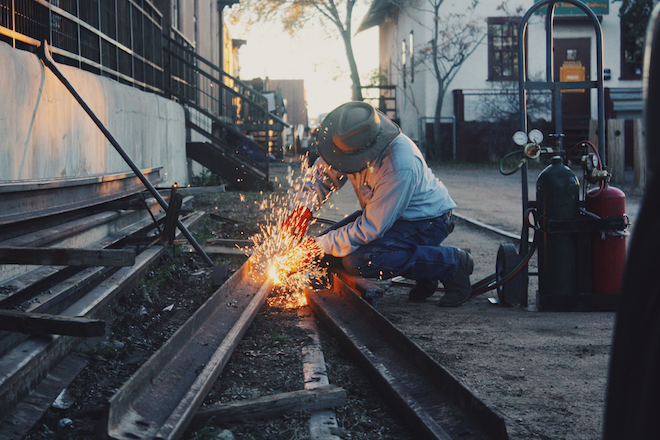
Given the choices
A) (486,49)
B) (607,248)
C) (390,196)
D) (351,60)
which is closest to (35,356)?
(390,196)

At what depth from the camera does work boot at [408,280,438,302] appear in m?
5.17

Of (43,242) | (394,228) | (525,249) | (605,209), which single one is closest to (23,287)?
(43,242)

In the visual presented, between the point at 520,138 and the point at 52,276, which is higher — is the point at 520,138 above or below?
above

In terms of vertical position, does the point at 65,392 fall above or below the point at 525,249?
below

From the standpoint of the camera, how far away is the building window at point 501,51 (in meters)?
26.6

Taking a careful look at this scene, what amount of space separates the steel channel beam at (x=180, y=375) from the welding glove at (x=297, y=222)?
1.00m

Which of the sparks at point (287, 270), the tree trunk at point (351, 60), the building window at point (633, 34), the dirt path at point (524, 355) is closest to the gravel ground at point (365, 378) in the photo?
the dirt path at point (524, 355)

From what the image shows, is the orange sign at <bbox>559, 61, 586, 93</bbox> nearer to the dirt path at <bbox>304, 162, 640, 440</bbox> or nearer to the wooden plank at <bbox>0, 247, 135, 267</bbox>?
the dirt path at <bbox>304, 162, 640, 440</bbox>

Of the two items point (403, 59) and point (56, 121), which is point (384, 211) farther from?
point (403, 59)

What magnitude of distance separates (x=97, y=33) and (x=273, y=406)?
6550 mm

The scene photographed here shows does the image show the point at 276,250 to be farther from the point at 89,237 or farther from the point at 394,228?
the point at 89,237

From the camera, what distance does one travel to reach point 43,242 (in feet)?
13.3

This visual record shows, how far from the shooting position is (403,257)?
495 centimetres

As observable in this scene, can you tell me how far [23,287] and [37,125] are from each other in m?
1.78
